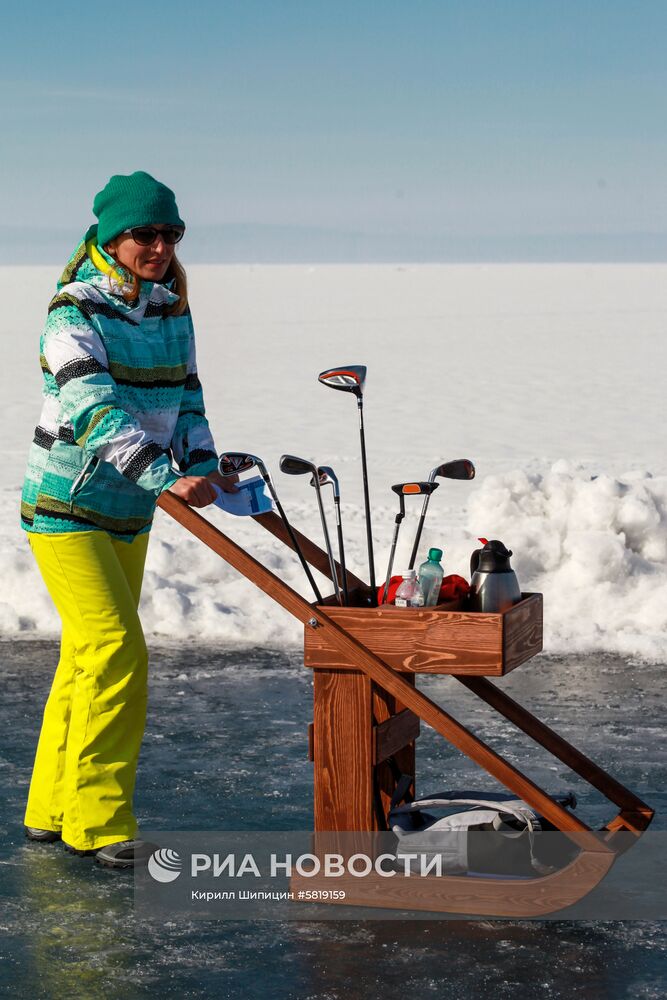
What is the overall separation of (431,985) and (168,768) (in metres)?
1.86

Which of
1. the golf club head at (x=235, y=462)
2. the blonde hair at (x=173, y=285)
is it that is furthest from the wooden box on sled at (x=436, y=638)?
the blonde hair at (x=173, y=285)

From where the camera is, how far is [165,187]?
4.03 meters

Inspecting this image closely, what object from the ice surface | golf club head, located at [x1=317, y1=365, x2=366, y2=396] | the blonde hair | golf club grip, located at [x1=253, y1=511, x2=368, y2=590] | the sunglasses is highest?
the sunglasses

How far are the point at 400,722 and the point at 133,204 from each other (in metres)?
1.54

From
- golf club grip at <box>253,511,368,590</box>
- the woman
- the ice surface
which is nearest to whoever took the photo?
the ice surface

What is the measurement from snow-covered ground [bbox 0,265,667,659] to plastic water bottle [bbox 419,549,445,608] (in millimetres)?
3211

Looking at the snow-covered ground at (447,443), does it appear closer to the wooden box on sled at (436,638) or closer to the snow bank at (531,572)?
the snow bank at (531,572)

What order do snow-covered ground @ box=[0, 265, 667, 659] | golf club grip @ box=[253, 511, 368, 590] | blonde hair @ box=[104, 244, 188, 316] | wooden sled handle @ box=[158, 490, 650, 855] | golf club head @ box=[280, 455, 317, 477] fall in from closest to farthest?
wooden sled handle @ box=[158, 490, 650, 855] → golf club head @ box=[280, 455, 317, 477] → blonde hair @ box=[104, 244, 188, 316] → golf club grip @ box=[253, 511, 368, 590] → snow-covered ground @ box=[0, 265, 667, 659]

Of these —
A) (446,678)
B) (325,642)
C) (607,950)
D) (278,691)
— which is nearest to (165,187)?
(325,642)

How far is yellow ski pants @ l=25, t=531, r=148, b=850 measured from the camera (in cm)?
412

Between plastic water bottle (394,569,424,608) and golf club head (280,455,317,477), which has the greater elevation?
golf club head (280,455,317,477)

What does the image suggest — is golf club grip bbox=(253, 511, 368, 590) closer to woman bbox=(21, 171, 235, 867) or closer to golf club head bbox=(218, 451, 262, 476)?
woman bbox=(21, 171, 235, 867)

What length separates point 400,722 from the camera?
13.4 feet

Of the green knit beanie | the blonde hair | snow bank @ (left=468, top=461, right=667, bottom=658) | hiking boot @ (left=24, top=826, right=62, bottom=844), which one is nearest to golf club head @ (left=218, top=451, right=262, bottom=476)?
the blonde hair
